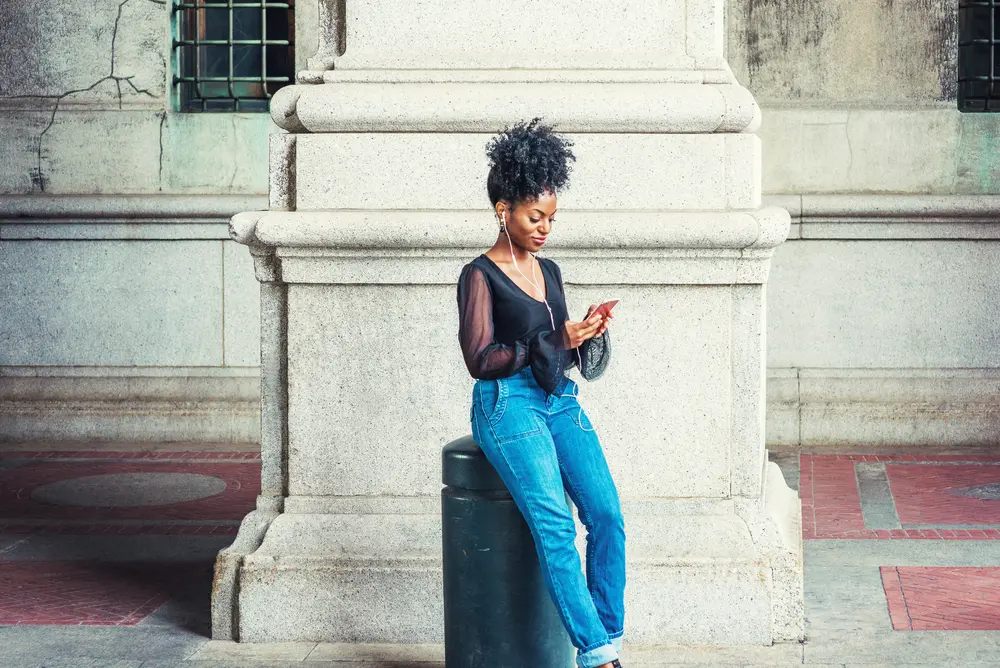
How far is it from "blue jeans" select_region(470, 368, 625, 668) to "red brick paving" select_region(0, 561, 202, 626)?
229cm

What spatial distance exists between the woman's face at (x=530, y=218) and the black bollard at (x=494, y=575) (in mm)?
726

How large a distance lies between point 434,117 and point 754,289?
4.79ft

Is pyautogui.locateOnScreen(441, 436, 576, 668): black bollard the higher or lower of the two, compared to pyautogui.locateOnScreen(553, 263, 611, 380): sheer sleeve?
lower

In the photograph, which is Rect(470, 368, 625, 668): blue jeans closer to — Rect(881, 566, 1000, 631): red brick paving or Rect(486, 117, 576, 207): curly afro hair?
Rect(486, 117, 576, 207): curly afro hair

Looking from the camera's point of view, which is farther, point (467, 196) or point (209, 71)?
point (209, 71)

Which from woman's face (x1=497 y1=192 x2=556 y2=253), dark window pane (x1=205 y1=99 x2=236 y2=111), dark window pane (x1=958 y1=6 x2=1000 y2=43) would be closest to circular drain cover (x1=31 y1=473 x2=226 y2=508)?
dark window pane (x1=205 y1=99 x2=236 y2=111)

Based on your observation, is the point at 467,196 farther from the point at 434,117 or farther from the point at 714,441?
the point at 714,441

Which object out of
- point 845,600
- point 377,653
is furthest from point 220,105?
point 845,600

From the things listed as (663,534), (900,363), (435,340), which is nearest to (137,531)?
(435,340)

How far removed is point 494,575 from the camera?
484 cm

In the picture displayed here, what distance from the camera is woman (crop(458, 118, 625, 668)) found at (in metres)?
4.61

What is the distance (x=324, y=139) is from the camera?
19.4ft

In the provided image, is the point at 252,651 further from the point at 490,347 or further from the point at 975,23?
the point at 975,23

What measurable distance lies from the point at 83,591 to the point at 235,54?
6.23 metres
